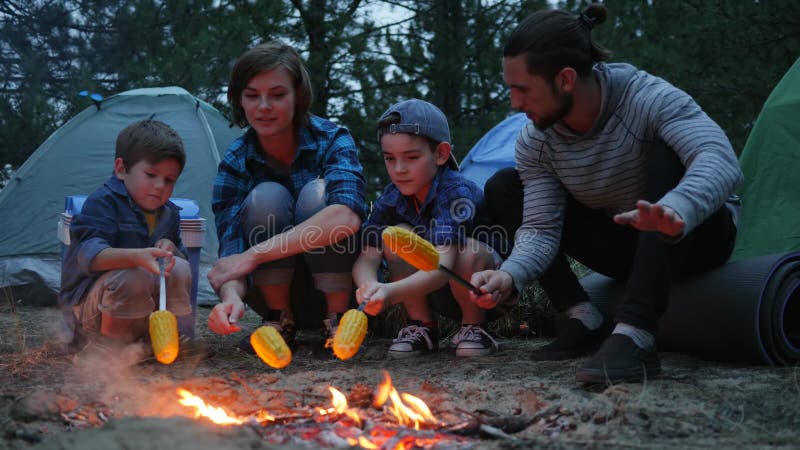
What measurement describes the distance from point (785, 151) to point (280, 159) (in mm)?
2767

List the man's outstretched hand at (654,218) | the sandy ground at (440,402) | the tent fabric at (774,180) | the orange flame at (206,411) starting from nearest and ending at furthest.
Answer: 1. the sandy ground at (440,402)
2. the orange flame at (206,411)
3. the man's outstretched hand at (654,218)
4. the tent fabric at (774,180)

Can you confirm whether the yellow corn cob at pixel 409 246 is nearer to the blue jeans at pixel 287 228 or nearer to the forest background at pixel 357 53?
the blue jeans at pixel 287 228

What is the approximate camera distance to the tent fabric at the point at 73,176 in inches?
227

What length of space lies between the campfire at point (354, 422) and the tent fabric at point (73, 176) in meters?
3.82

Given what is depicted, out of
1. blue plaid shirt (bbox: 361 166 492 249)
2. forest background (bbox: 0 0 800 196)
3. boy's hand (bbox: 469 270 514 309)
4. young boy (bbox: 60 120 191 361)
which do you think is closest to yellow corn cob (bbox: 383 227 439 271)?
boy's hand (bbox: 469 270 514 309)

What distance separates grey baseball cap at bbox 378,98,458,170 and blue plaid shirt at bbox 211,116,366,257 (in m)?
0.29

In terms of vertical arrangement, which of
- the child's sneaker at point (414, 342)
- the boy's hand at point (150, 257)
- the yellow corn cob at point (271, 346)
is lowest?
the child's sneaker at point (414, 342)

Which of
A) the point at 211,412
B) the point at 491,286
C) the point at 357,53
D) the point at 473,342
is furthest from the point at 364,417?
the point at 357,53

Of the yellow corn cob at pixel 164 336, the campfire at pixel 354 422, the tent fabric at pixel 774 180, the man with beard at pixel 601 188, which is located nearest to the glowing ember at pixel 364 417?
the campfire at pixel 354 422

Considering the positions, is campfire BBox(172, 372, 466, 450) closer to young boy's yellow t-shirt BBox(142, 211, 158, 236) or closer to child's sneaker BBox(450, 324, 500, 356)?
child's sneaker BBox(450, 324, 500, 356)

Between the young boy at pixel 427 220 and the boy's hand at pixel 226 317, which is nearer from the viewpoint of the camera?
the boy's hand at pixel 226 317

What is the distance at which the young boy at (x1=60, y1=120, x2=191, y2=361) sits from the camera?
3117 millimetres

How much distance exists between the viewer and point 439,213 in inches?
130

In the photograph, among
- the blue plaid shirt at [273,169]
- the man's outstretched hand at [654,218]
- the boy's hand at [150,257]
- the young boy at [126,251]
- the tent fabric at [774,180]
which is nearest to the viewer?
the man's outstretched hand at [654,218]
